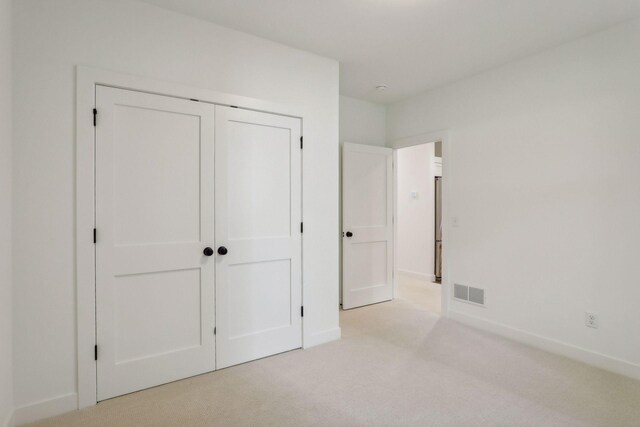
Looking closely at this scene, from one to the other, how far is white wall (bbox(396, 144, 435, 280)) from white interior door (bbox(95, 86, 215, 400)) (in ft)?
13.7

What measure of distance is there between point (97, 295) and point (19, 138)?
1.03 meters

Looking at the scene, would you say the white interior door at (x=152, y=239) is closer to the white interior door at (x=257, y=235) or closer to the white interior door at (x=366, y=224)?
the white interior door at (x=257, y=235)

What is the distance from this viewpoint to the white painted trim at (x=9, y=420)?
173cm

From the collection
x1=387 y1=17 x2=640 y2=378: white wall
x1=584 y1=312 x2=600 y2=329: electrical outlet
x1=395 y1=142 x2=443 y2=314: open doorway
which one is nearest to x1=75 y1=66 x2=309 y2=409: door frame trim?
x1=387 y1=17 x2=640 y2=378: white wall

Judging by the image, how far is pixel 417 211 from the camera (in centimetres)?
593

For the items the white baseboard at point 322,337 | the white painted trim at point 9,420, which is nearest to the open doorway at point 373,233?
the white baseboard at point 322,337

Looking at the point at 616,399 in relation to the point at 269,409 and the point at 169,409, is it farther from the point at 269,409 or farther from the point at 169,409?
the point at 169,409

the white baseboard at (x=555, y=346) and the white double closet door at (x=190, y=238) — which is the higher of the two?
the white double closet door at (x=190, y=238)

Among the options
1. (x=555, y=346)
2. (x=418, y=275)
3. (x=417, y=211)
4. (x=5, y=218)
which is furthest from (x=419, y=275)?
(x=5, y=218)

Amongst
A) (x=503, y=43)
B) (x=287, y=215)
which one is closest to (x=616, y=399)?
(x=287, y=215)

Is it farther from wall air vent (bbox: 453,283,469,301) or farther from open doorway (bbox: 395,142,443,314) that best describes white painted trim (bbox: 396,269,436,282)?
wall air vent (bbox: 453,283,469,301)

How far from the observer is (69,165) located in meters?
1.99

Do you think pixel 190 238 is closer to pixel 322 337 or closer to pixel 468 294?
pixel 322 337

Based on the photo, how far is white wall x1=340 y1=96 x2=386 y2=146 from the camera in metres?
4.21
